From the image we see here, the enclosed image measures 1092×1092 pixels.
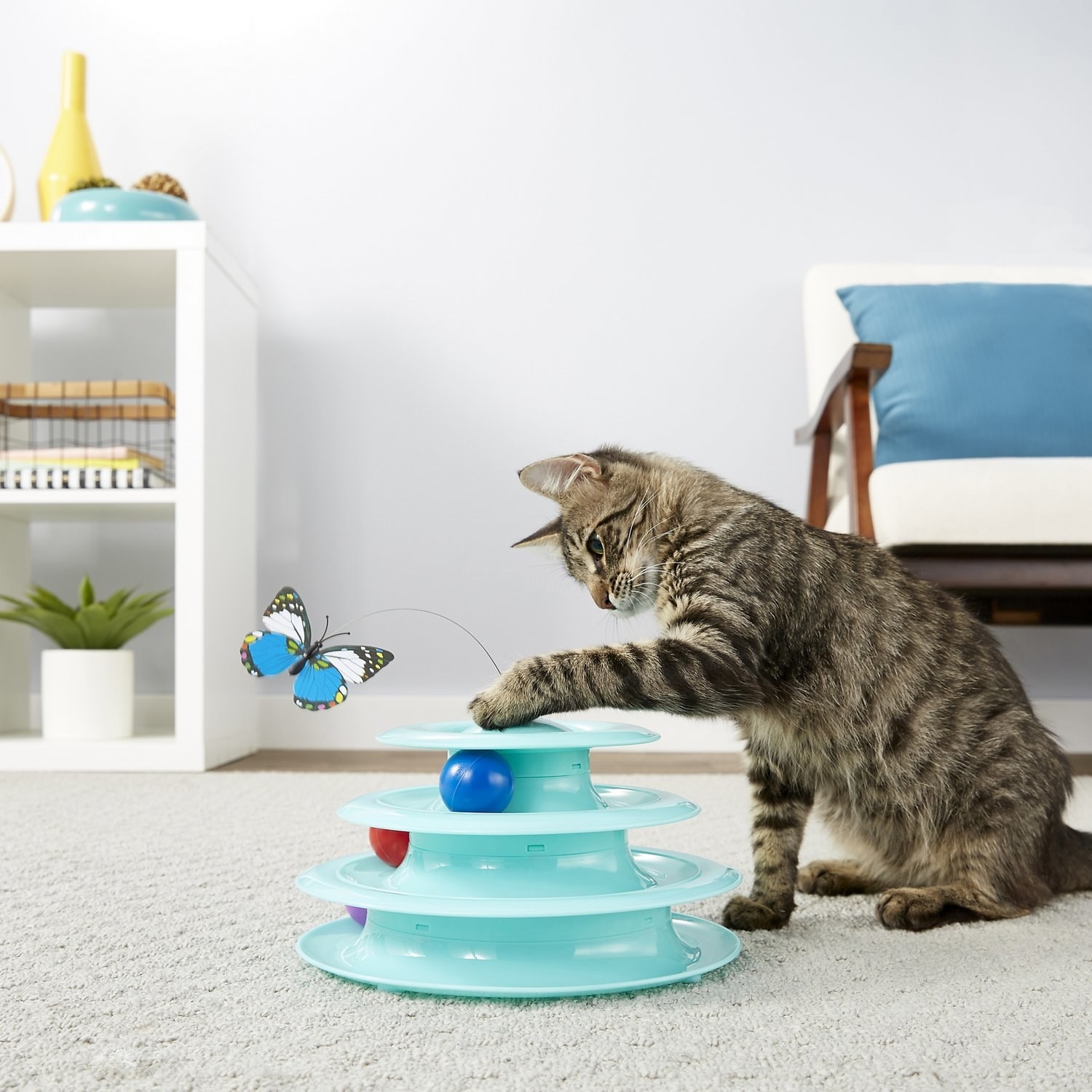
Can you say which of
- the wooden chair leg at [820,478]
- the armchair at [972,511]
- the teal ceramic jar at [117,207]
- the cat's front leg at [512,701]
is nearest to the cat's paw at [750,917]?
the cat's front leg at [512,701]

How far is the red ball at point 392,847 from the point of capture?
1016mm

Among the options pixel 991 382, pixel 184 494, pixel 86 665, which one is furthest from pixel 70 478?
pixel 991 382

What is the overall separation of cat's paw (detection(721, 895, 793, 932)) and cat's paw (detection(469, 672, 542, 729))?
1.08ft

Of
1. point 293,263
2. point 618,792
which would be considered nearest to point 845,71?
point 293,263

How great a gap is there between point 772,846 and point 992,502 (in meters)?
0.98

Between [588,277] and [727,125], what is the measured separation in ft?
1.85

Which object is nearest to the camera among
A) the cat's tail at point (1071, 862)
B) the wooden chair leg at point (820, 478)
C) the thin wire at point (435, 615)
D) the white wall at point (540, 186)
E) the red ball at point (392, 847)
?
the red ball at point (392, 847)

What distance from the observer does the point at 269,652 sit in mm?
928

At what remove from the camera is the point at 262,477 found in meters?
2.81

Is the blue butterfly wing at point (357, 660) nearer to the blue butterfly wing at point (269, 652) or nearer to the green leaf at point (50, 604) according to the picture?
the blue butterfly wing at point (269, 652)

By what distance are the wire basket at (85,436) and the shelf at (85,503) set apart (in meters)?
0.04

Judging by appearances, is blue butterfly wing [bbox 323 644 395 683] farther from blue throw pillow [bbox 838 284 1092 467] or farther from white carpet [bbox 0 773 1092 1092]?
blue throw pillow [bbox 838 284 1092 467]

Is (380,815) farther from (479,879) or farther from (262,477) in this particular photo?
(262,477)

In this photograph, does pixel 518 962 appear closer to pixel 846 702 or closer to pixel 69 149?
pixel 846 702
